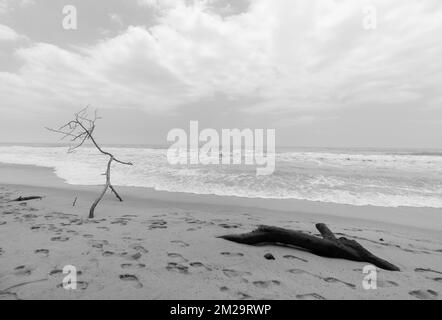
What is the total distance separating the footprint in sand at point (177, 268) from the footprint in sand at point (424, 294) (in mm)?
2697

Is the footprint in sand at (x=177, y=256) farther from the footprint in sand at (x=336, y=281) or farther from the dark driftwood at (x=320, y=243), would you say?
the footprint in sand at (x=336, y=281)

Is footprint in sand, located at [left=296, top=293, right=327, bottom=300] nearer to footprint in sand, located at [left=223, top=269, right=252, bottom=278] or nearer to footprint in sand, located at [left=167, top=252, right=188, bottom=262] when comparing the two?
footprint in sand, located at [left=223, top=269, right=252, bottom=278]

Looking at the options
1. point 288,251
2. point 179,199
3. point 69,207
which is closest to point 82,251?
point 288,251

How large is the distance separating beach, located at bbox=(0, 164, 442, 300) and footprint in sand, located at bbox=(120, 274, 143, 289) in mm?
11

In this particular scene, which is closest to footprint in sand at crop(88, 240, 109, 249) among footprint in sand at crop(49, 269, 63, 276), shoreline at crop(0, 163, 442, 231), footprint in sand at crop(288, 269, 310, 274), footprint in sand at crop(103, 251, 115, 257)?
footprint in sand at crop(103, 251, 115, 257)

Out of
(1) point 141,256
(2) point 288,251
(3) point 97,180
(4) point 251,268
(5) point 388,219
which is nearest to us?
(4) point 251,268

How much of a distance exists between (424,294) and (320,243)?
1.31 m

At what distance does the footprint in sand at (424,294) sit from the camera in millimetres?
3071

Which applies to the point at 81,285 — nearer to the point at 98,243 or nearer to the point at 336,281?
the point at 98,243

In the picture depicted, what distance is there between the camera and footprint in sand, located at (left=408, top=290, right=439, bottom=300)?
3071 mm

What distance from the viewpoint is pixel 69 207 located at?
7512 mm

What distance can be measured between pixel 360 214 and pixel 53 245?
742 centimetres
